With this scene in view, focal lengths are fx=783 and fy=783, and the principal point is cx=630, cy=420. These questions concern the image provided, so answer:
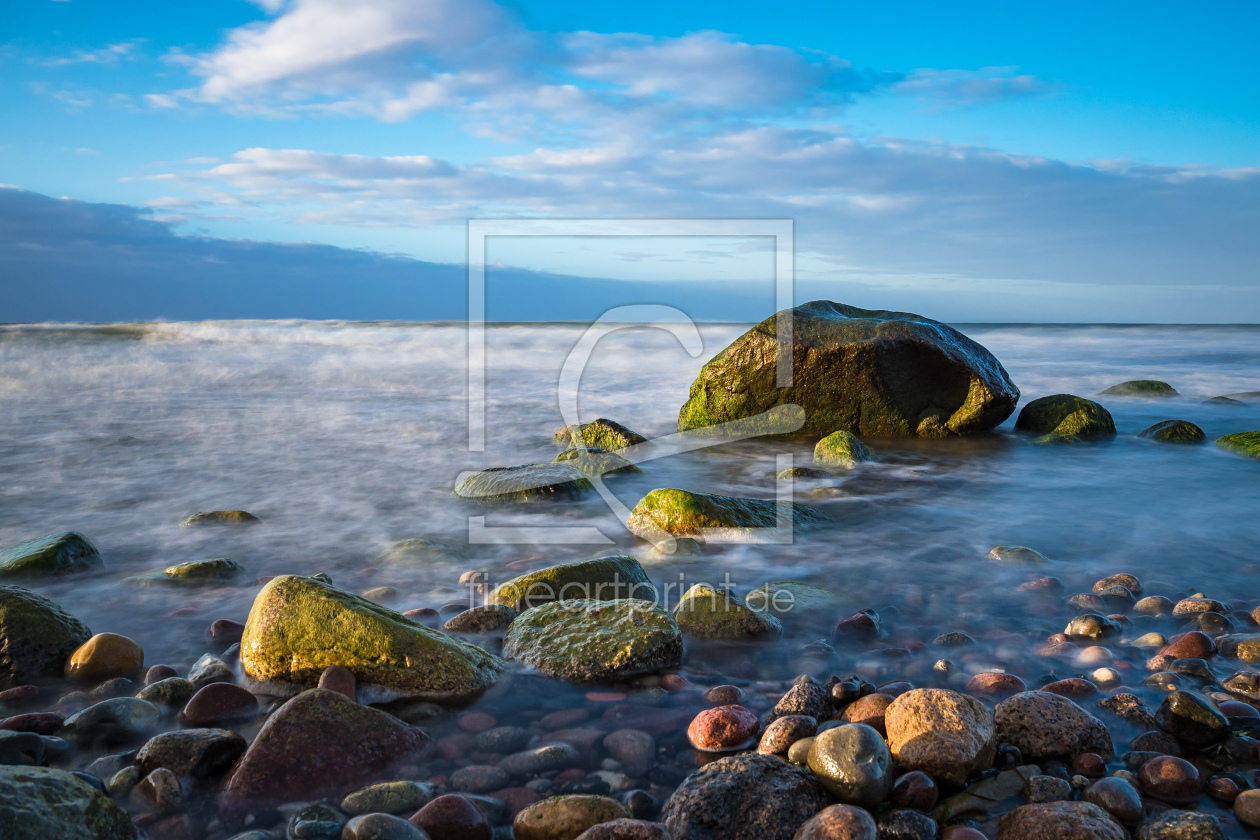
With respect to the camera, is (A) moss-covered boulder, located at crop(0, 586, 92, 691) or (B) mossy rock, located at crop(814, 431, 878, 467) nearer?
(A) moss-covered boulder, located at crop(0, 586, 92, 691)

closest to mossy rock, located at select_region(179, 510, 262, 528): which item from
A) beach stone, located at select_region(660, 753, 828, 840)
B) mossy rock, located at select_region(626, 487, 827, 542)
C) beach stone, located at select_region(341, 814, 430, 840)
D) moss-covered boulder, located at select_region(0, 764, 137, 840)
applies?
mossy rock, located at select_region(626, 487, 827, 542)

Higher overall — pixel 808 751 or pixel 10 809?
pixel 10 809

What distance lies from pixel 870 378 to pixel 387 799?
6.59m

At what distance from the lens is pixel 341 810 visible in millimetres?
2020

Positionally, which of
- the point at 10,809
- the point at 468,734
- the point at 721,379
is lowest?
the point at 468,734

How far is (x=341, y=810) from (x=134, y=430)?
8822 millimetres

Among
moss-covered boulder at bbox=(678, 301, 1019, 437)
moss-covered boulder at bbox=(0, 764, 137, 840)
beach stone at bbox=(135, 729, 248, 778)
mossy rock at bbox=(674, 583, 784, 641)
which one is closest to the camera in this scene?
moss-covered boulder at bbox=(0, 764, 137, 840)

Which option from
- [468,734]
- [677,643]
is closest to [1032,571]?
[677,643]

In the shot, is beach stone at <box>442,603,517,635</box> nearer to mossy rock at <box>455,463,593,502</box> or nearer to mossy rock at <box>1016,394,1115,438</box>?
mossy rock at <box>455,463,593,502</box>

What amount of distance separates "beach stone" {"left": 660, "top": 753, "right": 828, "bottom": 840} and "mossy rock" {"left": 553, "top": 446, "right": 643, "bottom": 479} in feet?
14.5

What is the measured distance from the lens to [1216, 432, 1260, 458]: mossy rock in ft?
23.6

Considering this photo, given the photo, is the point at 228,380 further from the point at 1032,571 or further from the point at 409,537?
the point at 1032,571

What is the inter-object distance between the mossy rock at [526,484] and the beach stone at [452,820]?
12.3 ft

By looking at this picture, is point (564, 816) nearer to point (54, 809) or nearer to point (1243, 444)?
point (54, 809)
